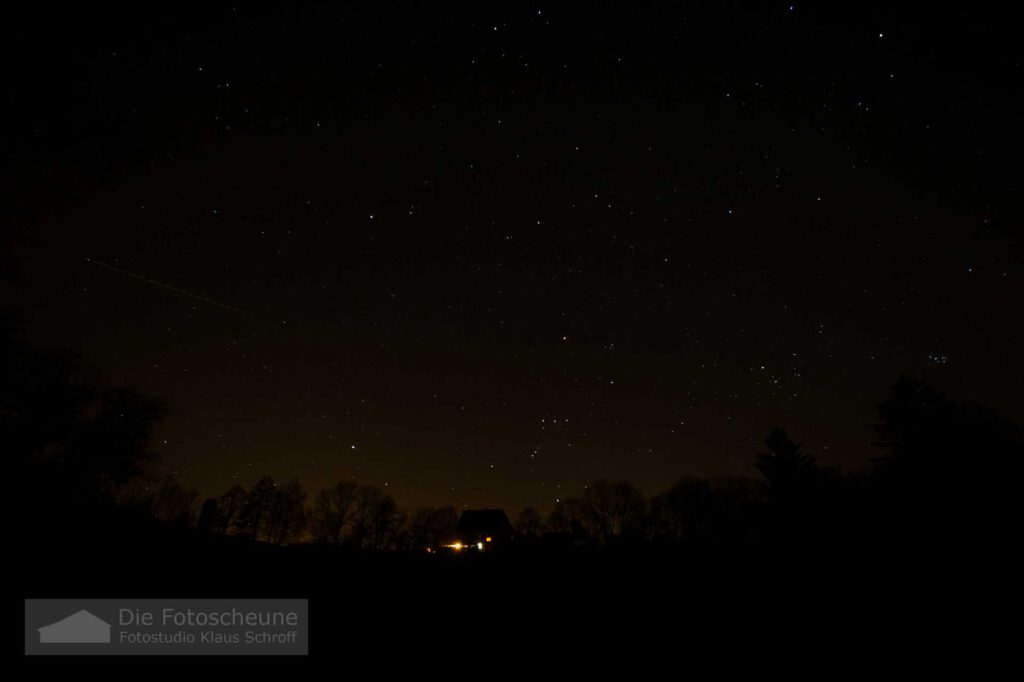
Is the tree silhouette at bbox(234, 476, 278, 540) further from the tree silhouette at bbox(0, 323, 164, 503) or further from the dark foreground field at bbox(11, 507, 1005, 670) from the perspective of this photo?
the dark foreground field at bbox(11, 507, 1005, 670)

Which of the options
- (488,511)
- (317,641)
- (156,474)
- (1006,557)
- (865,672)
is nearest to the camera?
(865,672)

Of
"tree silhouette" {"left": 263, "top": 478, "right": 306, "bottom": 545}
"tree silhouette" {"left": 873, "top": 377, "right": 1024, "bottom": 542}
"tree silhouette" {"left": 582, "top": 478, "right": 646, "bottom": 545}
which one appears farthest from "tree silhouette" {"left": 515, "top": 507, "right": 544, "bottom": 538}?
"tree silhouette" {"left": 873, "top": 377, "right": 1024, "bottom": 542}

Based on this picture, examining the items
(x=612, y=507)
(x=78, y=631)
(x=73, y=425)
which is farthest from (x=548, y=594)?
(x=612, y=507)

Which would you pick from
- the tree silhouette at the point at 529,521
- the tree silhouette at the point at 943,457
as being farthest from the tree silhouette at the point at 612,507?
the tree silhouette at the point at 943,457

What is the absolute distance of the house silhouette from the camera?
15.0 ft

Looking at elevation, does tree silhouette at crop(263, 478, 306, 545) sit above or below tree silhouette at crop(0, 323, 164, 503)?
below

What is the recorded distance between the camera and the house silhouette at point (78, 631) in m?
4.59

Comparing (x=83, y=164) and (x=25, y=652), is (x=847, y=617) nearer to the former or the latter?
(x=25, y=652)

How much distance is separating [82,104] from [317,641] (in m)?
7.21

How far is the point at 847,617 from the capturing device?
18.9ft

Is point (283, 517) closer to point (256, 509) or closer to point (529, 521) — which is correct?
point (256, 509)

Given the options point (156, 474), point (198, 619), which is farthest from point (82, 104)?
point (156, 474)

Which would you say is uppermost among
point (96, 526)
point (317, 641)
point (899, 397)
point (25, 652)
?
point (899, 397)

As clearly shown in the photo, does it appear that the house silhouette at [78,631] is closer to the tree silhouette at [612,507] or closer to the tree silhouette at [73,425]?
the tree silhouette at [73,425]
